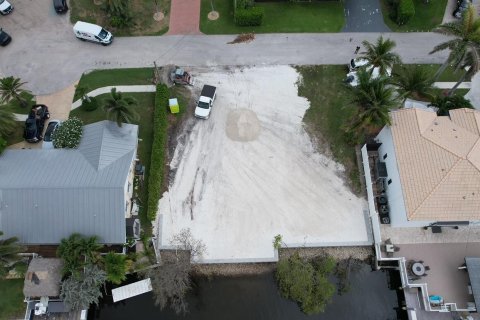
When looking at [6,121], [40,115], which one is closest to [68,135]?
[6,121]

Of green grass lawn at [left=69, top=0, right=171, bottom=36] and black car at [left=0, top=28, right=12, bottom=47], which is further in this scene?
green grass lawn at [left=69, top=0, right=171, bottom=36]

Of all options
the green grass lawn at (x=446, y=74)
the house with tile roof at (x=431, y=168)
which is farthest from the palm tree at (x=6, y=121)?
the green grass lawn at (x=446, y=74)

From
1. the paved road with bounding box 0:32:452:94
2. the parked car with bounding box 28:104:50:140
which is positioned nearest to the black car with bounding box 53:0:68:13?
the paved road with bounding box 0:32:452:94

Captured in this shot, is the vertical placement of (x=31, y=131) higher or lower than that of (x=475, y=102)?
lower

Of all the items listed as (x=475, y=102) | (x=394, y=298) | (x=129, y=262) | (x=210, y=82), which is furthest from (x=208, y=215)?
(x=475, y=102)

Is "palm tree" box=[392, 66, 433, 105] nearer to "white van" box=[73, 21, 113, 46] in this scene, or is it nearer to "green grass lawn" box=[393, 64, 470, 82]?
"green grass lawn" box=[393, 64, 470, 82]

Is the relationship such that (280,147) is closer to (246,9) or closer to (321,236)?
(321,236)
